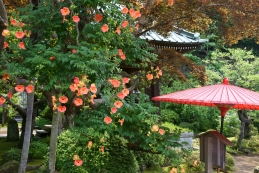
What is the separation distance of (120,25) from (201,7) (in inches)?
144

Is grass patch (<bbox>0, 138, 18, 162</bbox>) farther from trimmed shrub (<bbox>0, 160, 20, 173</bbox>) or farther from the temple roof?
the temple roof

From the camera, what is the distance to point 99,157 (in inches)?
239

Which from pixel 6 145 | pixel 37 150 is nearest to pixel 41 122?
pixel 6 145

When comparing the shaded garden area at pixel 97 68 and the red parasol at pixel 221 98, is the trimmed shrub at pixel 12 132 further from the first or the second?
the red parasol at pixel 221 98

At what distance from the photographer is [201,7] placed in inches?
310

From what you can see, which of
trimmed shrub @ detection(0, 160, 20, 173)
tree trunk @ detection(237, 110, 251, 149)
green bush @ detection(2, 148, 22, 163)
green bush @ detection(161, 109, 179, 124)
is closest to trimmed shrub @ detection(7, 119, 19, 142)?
green bush @ detection(2, 148, 22, 163)

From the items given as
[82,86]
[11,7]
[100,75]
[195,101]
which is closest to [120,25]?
[100,75]

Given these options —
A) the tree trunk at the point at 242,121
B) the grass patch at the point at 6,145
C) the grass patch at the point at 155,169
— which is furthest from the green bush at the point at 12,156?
the tree trunk at the point at 242,121

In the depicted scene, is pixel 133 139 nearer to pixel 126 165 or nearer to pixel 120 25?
pixel 126 165

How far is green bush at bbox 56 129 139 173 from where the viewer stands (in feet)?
19.7

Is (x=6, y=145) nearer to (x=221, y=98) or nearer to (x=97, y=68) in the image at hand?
(x=97, y=68)

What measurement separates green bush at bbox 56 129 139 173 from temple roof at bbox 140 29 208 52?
370cm

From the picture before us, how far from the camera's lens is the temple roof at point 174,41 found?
923 cm

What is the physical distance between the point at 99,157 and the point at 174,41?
15.9 ft
